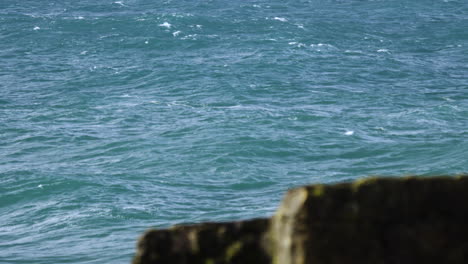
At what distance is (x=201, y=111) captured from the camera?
6381 centimetres

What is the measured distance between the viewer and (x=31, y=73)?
79.4 metres

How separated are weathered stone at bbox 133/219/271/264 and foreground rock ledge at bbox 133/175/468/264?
0.73 ft

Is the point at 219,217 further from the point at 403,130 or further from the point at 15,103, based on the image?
the point at 15,103

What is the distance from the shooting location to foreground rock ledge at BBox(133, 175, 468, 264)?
219 inches

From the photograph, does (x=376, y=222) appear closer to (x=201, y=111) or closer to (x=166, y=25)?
(x=201, y=111)

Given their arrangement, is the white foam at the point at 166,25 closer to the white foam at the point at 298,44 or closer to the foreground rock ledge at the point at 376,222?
the white foam at the point at 298,44

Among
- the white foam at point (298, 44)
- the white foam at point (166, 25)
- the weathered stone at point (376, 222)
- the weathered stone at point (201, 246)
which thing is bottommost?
the white foam at point (166, 25)

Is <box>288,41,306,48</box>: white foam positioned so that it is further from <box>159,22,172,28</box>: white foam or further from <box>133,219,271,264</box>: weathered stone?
<box>133,219,271,264</box>: weathered stone

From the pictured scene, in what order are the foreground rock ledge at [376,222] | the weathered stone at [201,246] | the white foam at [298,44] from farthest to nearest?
1. the white foam at [298,44]
2. the weathered stone at [201,246]
3. the foreground rock ledge at [376,222]

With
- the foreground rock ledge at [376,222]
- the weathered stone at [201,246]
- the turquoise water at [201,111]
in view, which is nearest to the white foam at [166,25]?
the turquoise water at [201,111]

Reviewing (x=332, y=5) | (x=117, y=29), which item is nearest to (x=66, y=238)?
(x=117, y=29)

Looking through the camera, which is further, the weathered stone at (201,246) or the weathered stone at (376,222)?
the weathered stone at (201,246)

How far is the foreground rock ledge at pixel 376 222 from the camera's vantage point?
5551 millimetres

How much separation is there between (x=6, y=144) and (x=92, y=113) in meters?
8.47
